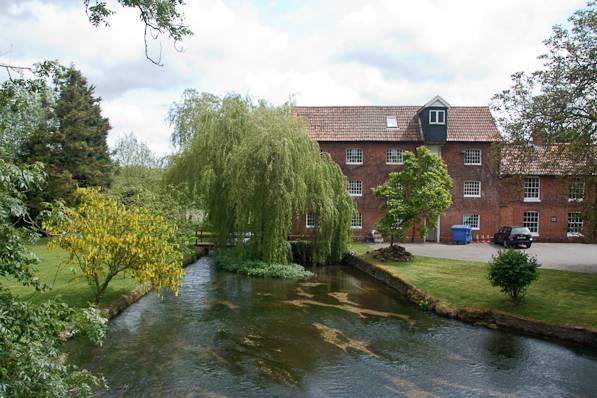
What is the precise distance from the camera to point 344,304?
19656 millimetres

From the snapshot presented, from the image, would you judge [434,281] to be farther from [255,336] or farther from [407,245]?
[407,245]

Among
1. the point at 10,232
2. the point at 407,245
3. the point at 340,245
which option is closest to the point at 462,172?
the point at 407,245

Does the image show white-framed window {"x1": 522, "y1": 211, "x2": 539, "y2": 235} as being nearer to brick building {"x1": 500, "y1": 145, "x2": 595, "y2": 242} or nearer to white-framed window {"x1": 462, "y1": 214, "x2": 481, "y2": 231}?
brick building {"x1": 500, "y1": 145, "x2": 595, "y2": 242}

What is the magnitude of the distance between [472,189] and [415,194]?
40.1ft

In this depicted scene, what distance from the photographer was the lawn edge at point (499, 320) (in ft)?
49.4

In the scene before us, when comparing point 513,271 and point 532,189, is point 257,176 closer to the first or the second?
point 513,271

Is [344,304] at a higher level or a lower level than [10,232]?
lower

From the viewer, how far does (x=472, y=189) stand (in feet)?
125

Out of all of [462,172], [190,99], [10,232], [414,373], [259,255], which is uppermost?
[190,99]

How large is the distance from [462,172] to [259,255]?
1903cm

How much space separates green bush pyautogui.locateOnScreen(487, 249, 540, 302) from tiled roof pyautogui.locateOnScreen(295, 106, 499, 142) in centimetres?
2115

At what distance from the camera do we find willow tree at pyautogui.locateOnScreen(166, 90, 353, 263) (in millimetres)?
24000

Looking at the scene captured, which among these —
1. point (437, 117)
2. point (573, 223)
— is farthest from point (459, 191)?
point (573, 223)

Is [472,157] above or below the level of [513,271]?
above
